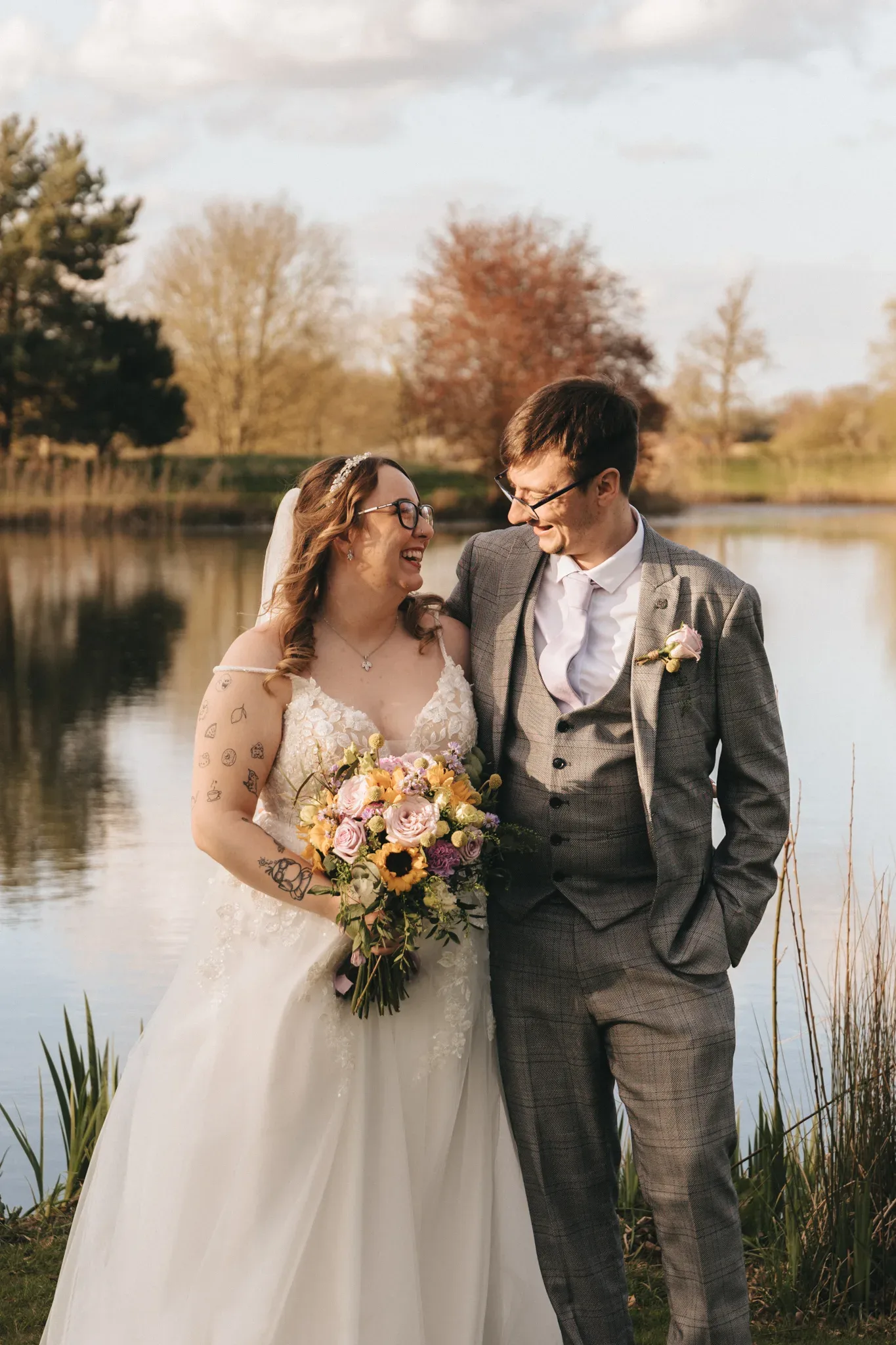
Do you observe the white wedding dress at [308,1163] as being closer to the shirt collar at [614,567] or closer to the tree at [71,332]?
the shirt collar at [614,567]

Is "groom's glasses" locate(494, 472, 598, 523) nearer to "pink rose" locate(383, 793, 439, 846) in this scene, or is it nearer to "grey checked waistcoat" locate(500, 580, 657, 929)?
"grey checked waistcoat" locate(500, 580, 657, 929)

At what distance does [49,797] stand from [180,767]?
1.43 metres

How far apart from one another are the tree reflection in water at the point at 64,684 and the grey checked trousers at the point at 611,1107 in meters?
6.35

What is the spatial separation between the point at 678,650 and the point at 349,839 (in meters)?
0.73

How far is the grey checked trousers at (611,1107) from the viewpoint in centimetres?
283

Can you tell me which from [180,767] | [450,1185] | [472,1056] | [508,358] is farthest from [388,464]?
[508,358]

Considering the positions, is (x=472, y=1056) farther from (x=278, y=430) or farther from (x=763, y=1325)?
(x=278, y=430)

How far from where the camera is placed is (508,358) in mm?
30672

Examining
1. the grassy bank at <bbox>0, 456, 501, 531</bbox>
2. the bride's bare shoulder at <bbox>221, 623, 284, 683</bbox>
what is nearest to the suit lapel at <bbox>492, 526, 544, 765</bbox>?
the bride's bare shoulder at <bbox>221, 623, 284, 683</bbox>

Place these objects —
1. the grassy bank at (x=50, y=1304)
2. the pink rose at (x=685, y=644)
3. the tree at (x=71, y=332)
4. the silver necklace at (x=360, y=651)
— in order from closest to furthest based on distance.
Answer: the pink rose at (x=685, y=644)
the silver necklace at (x=360, y=651)
the grassy bank at (x=50, y=1304)
the tree at (x=71, y=332)

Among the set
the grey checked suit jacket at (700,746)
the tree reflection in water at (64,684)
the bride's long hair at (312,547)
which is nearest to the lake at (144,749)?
the tree reflection in water at (64,684)

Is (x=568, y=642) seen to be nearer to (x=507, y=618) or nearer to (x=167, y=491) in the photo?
(x=507, y=618)

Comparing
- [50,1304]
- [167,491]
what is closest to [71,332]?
[167,491]

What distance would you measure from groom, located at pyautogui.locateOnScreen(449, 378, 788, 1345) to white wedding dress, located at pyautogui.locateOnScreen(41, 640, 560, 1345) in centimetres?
10
